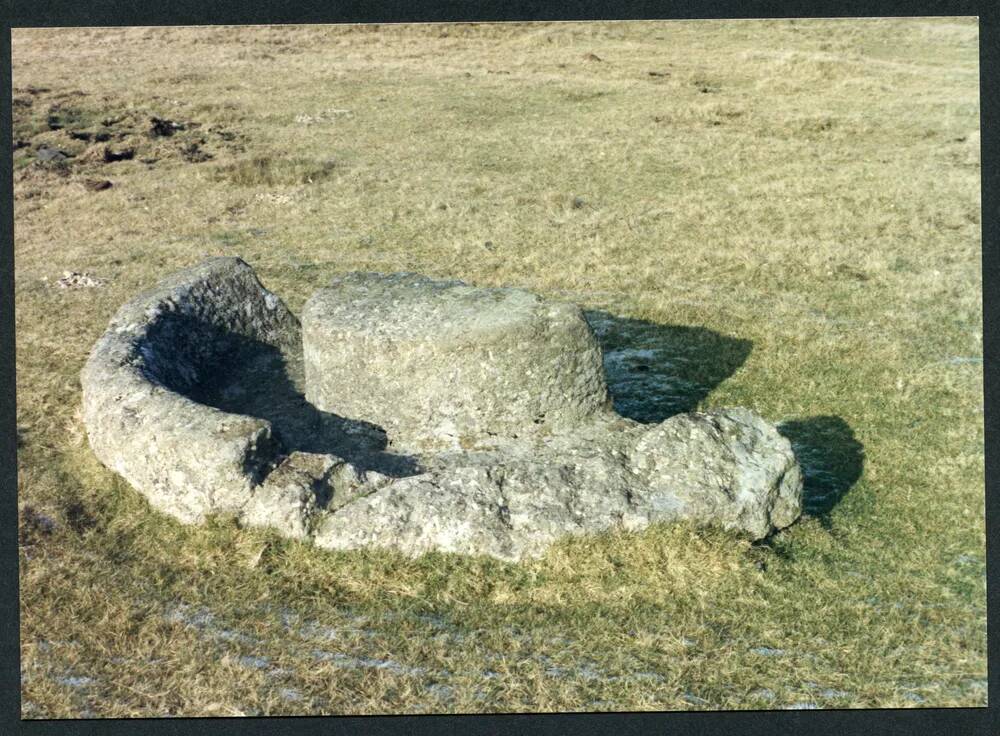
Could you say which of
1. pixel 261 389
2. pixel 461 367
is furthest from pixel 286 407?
pixel 461 367

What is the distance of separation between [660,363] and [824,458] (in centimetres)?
282

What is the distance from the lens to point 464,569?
25.6 ft

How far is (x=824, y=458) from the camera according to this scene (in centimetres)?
1027

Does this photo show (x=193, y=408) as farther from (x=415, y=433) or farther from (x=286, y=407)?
(x=415, y=433)

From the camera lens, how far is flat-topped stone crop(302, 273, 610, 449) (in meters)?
9.05

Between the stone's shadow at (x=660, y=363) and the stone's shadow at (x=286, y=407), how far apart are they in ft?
9.54

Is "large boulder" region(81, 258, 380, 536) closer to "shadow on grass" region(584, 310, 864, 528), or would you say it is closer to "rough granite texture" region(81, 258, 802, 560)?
"rough granite texture" region(81, 258, 802, 560)

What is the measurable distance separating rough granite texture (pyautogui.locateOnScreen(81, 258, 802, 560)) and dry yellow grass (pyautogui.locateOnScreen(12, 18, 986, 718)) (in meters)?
0.26

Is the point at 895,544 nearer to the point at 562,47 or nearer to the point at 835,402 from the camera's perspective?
the point at 835,402

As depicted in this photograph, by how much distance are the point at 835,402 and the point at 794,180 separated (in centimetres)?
966

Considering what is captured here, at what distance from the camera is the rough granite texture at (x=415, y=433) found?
8023mm

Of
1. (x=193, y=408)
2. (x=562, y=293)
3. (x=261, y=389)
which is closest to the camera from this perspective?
(x=193, y=408)

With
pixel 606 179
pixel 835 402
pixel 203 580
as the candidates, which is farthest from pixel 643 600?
pixel 606 179

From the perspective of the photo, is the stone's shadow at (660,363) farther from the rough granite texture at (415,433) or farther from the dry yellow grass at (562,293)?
the rough granite texture at (415,433)
